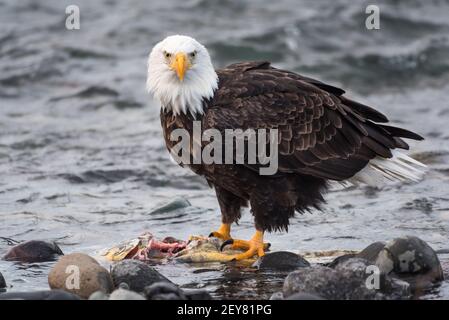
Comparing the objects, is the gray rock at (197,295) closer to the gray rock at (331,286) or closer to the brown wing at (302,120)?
the gray rock at (331,286)

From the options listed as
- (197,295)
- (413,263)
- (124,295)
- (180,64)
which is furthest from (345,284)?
(180,64)

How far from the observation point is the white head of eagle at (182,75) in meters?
7.37

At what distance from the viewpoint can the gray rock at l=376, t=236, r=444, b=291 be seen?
6.58m

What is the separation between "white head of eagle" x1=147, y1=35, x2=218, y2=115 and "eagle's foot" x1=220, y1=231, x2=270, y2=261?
1.07 metres

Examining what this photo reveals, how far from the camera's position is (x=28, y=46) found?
16266 mm

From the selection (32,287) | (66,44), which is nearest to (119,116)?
(66,44)

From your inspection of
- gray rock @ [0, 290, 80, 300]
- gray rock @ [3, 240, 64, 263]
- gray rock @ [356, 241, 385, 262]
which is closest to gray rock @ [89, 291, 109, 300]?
gray rock @ [0, 290, 80, 300]

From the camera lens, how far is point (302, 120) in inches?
302

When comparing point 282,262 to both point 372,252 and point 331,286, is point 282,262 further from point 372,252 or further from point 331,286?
point 331,286

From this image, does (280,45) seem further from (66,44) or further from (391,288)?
(391,288)

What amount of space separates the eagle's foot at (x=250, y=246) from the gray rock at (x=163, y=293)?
64.7 inches

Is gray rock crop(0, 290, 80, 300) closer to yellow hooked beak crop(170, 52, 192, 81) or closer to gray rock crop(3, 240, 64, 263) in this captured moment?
gray rock crop(3, 240, 64, 263)

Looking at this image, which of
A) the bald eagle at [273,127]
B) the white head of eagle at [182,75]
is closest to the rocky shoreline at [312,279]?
the bald eagle at [273,127]

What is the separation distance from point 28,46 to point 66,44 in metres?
0.61
